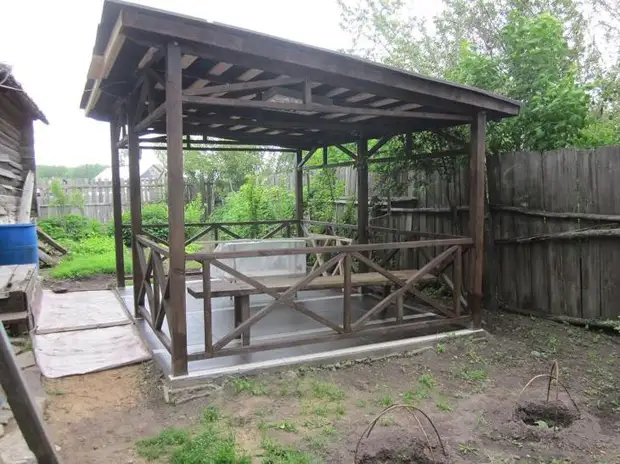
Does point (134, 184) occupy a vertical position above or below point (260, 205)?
above

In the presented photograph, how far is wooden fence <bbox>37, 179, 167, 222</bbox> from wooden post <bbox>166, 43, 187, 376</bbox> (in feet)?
36.5

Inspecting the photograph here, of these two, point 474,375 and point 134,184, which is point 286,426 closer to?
point 474,375

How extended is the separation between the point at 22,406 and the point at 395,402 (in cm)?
283

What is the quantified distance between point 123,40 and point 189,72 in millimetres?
950

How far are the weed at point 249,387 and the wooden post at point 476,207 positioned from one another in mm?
2622

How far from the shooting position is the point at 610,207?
16.3 ft

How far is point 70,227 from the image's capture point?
13.0m

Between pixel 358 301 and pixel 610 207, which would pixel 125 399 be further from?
pixel 610 207

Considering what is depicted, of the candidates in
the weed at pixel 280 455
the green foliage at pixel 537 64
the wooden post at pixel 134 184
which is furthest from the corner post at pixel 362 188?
the weed at pixel 280 455

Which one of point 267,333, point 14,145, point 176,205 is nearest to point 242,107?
point 176,205

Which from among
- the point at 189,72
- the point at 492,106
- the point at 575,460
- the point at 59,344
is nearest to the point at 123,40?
the point at 189,72

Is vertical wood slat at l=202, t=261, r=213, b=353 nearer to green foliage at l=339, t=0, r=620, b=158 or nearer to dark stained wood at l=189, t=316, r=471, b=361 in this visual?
dark stained wood at l=189, t=316, r=471, b=361

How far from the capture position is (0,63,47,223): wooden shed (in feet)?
24.9

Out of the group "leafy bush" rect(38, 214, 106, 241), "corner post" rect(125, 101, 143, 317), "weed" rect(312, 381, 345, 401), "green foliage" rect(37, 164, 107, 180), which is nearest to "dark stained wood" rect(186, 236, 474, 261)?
"weed" rect(312, 381, 345, 401)
